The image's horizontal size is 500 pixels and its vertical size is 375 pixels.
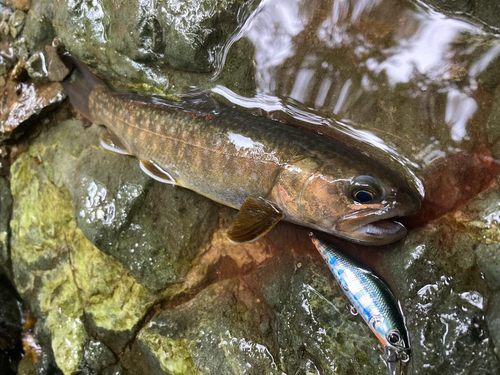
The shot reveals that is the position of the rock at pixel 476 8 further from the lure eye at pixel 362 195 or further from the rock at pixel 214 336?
the rock at pixel 214 336

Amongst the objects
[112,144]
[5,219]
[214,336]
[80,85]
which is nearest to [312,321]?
[214,336]

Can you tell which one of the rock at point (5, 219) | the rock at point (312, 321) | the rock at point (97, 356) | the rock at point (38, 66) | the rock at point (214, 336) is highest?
the rock at point (38, 66)

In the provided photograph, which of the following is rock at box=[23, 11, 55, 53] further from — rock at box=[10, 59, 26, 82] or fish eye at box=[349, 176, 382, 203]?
fish eye at box=[349, 176, 382, 203]

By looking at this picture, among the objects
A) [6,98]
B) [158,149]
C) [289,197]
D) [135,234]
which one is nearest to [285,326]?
[289,197]

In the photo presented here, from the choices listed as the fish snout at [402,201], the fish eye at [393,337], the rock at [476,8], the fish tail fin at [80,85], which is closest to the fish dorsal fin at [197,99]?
the fish tail fin at [80,85]

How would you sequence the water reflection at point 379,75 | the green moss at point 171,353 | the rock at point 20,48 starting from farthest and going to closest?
the rock at point 20,48 < the green moss at point 171,353 < the water reflection at point 379,75

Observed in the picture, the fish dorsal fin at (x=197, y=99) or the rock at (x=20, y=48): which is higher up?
the fish dorsal fin at (x=197, y=99)
